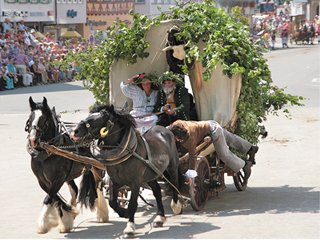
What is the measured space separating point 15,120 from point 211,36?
9.24 meters

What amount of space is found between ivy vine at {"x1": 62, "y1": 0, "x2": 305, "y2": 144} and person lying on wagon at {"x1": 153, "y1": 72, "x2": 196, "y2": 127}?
369mm

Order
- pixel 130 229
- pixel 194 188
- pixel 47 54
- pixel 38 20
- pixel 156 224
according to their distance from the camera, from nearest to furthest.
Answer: pixel 130 229 → pixel 156 224 → pixel 194 188 → pixel 47 54 → pixel 38 20

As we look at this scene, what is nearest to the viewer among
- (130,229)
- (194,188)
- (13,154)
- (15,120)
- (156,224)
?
(130,229)

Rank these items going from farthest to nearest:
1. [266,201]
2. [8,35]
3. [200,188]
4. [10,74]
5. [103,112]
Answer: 1. [8,35]
2. [10,74]
3. [266,201]
4. [200,188]
5. [103,112]

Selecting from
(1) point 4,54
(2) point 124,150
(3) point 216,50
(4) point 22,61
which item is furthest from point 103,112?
(4) point 22,61

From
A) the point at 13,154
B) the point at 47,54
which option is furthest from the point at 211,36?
the point at 47,54

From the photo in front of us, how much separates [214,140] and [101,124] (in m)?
2.17

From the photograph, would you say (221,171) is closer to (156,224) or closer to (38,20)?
(156,224)

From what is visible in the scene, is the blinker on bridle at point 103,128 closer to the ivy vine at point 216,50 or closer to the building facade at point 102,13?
the ivy vine at point 216,50

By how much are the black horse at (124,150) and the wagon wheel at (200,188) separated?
675mm

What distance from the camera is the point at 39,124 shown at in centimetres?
613

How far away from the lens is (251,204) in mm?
7781

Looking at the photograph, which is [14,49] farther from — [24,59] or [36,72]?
[36,72]

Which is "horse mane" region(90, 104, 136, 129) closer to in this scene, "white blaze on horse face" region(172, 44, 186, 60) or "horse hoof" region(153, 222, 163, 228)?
"horse hoof" region(153, 222, 163, 228)
